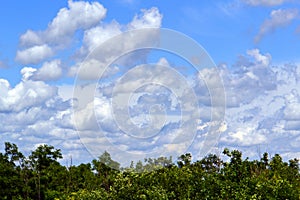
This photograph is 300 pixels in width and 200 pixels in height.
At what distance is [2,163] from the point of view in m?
60.1

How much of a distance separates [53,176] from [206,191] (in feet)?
100

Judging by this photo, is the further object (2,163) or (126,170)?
(2,163)

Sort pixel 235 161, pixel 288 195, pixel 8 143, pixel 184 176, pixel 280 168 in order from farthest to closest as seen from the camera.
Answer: pixel 8 143
pixel 280 168
pixel 184 176
pixel 235 161
pixel 288 195

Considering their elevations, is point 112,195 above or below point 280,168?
below

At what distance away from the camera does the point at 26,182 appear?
190 ft

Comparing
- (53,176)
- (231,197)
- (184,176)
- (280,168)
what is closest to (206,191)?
(231,197)

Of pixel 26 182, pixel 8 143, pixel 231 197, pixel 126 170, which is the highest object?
pixel 8 143

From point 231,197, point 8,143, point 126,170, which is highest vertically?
point 8,143

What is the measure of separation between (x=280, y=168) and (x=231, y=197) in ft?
29.4

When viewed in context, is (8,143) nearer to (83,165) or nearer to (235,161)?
(83,165)

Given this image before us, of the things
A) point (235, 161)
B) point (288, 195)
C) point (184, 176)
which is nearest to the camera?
point (288, 195)

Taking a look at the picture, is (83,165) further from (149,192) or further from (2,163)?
(149,192)

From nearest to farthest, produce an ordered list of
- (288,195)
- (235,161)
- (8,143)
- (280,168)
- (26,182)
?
(288,195)
(235,161)
(280,168)
(26,182)
(8,143)

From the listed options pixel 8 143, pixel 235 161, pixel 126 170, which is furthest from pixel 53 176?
pixel 235 161
